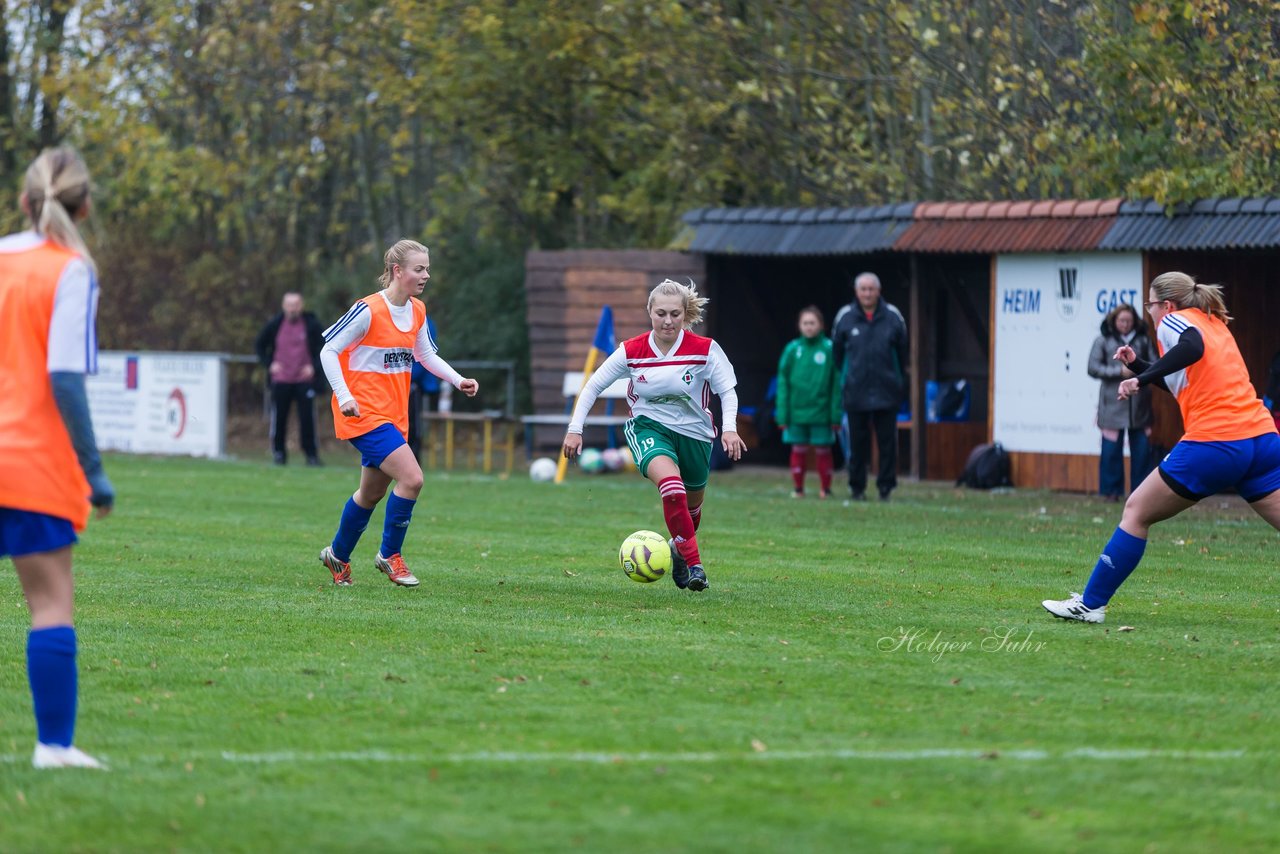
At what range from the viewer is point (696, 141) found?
24.4 meters

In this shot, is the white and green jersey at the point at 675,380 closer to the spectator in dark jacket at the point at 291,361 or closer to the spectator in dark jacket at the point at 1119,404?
the spectator in dark jacket at the point at 1119,404

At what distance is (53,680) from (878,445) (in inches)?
491

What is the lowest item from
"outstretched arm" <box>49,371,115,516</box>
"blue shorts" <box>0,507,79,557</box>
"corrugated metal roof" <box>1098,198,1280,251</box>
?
"blue shorts" <box>0,507,79,557</box>

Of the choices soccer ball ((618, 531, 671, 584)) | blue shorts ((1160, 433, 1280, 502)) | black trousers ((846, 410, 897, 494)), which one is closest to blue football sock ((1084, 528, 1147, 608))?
blue shorts ((1160, 433, 1280, 502))

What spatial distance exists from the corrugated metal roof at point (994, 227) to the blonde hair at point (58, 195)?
42.0ft

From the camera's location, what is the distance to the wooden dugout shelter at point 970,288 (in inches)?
707

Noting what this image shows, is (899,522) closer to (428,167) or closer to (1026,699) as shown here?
(1026,699)

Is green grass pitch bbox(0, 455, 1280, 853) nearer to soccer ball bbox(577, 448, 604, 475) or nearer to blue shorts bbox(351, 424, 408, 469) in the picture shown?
blue shorts bbox(351, 424, 408, 469)

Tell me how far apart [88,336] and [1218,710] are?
428 centimetres

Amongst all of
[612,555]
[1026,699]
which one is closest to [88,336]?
[1026,699]

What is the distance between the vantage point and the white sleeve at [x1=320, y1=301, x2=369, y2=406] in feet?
32.2

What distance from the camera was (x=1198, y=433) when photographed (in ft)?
28.6

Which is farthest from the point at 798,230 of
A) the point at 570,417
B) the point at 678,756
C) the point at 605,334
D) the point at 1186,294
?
the point at 678,756

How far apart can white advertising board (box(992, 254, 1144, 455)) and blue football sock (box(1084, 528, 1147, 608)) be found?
30.6 feet
